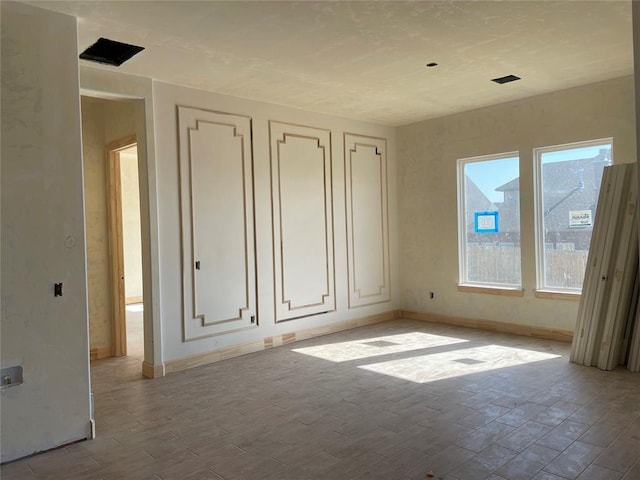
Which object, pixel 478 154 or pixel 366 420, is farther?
pixel 478 154

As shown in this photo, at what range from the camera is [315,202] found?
6.28 m

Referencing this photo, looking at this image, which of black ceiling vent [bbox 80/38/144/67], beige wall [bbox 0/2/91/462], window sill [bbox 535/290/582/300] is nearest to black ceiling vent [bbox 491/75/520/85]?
window sill [bbox 535/290/582/300]

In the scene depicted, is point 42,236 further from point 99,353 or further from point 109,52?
point 99,353

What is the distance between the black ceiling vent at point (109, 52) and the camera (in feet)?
12.5

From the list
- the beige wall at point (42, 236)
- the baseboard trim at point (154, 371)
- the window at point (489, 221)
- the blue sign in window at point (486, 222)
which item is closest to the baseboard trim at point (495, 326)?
the window at point (489, 221)

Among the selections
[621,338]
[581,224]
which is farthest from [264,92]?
[621,338]

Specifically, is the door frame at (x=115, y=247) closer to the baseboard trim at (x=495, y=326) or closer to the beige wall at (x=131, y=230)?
the baseboard trim at (x=495, y=326)

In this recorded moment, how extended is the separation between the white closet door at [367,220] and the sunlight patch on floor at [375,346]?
0.99 metres

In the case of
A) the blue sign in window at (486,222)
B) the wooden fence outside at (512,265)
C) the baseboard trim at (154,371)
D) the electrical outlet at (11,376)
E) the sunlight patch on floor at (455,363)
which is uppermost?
the blue sign in window at (486,222)

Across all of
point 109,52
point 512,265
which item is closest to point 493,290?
point 512,265

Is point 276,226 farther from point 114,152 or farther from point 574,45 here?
point 574,45

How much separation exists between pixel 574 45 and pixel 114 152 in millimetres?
4882

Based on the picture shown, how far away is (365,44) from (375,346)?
333 centimetres

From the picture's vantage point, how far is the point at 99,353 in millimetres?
5551
